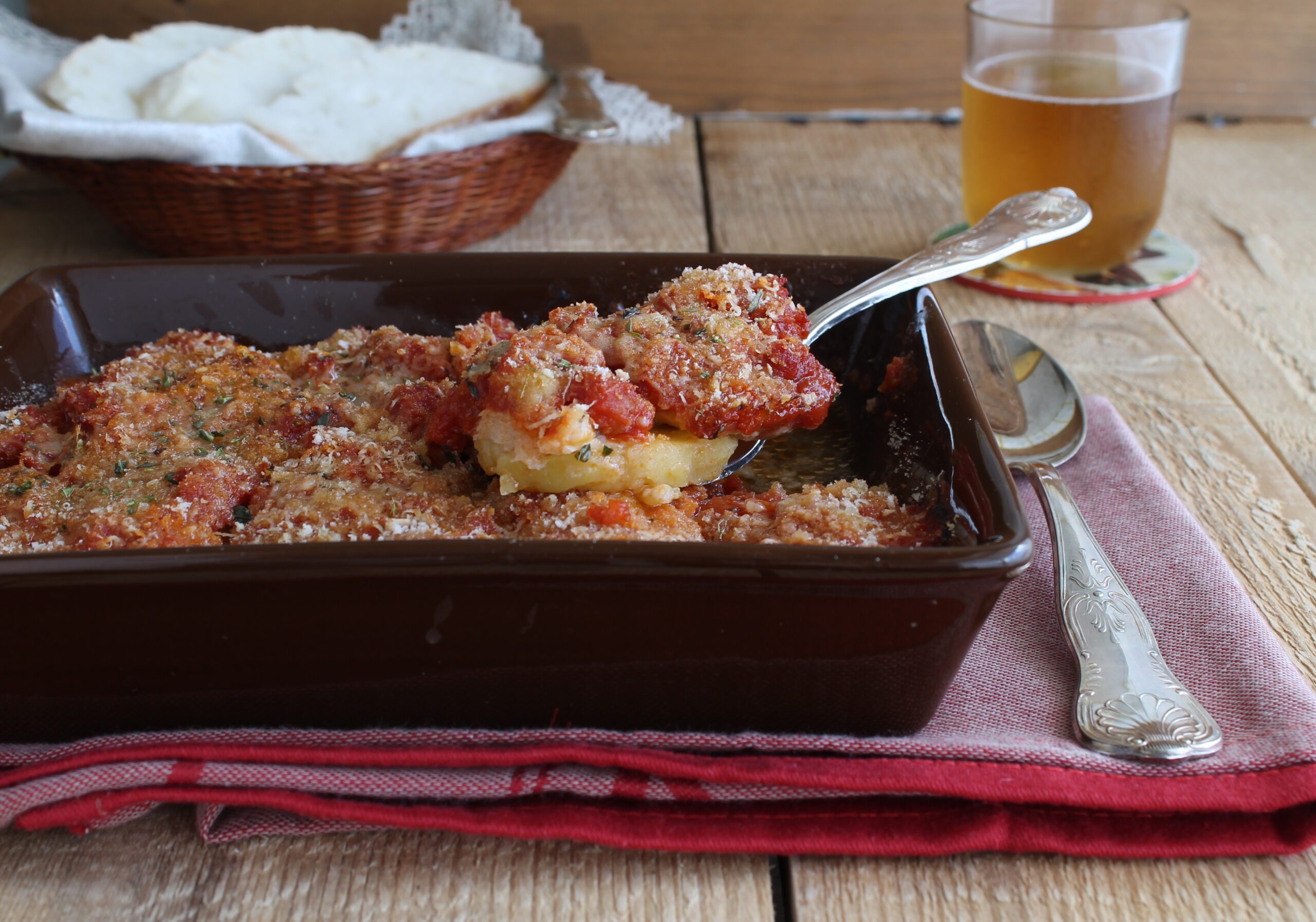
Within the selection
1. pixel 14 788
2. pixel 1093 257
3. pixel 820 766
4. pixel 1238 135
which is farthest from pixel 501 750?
pixel 1238 135

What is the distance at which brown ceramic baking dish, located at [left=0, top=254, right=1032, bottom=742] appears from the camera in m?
0.95

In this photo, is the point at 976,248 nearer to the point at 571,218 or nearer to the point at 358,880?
the point at 358,880

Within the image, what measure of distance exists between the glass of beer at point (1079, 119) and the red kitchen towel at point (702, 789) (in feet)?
4.42

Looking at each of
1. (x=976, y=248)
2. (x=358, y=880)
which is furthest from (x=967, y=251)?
(x=358, y=880)

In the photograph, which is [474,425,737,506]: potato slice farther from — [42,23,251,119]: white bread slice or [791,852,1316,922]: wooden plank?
[42,23,251,119]: white bread slice

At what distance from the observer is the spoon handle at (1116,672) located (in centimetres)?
108

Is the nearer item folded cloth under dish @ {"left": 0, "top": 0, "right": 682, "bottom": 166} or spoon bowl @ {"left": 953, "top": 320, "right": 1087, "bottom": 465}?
spoon bowl @ {"left": 953, "top": 320, "right": 1087, "bottom": 465}

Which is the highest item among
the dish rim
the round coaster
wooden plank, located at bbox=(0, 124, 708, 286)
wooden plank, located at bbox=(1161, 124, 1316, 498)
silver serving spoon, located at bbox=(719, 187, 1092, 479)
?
the dish rim

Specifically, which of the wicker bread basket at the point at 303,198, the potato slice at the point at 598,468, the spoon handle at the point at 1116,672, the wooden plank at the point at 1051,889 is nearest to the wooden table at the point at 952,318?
the wooden plank at the point at 1051,889

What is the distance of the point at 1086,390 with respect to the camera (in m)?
1.93

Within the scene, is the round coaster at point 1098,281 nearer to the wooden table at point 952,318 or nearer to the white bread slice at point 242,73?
the wooden table at point 952,318

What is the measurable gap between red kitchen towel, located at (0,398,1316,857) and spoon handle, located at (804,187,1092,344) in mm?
530

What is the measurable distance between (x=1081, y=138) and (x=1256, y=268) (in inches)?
23.0

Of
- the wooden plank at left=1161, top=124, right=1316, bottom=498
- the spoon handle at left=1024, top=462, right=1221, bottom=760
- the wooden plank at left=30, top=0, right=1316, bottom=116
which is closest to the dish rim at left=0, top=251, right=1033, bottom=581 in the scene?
the spoon handle at left=1024, top=462, right=1221, bottom=760
